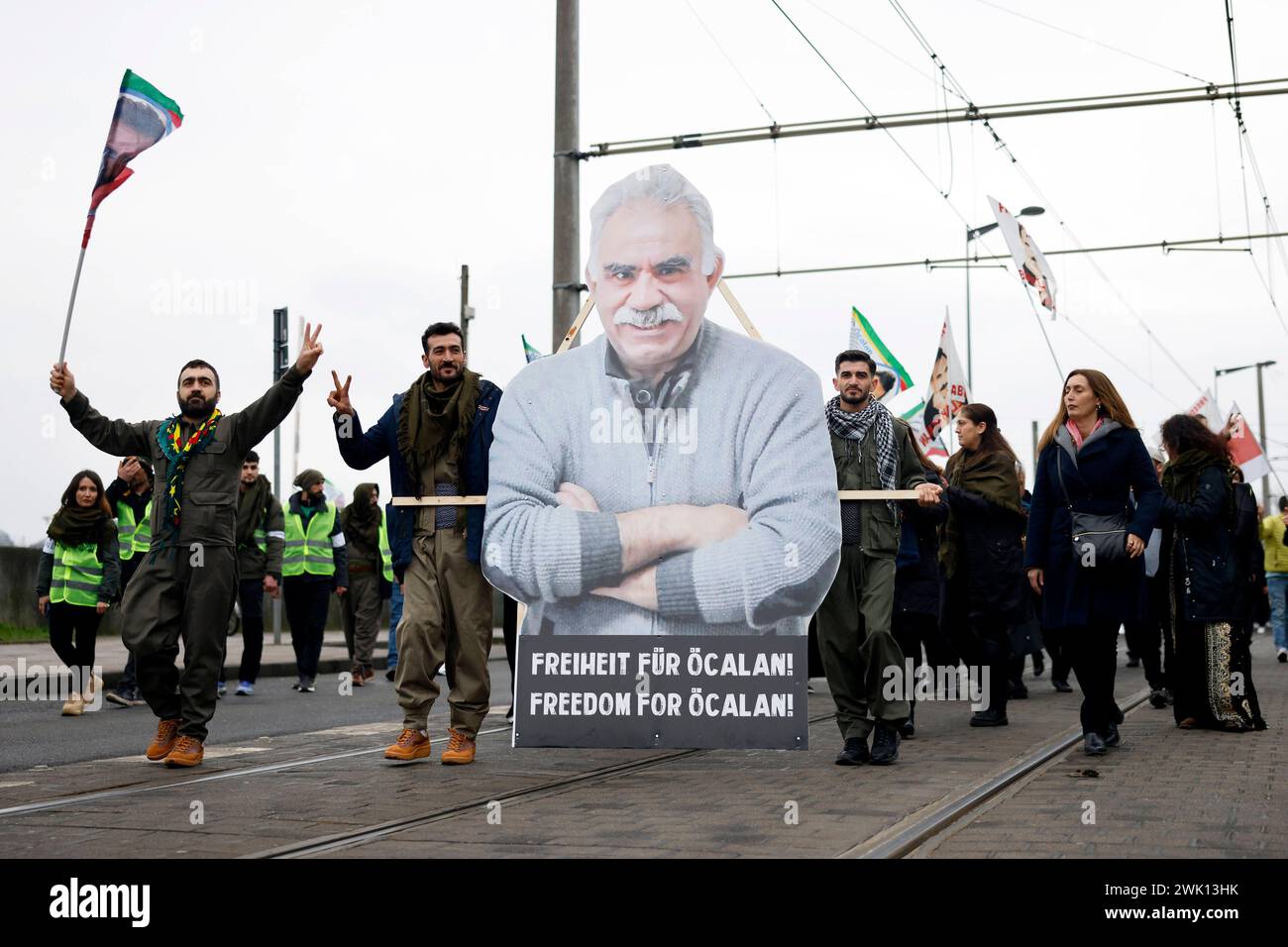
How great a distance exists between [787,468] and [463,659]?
1.84 m

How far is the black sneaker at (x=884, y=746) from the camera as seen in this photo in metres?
7.38

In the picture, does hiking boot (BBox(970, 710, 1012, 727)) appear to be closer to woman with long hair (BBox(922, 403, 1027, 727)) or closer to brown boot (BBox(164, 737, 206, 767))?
woman with long hair (BBox(922, 403, 1027, 727))

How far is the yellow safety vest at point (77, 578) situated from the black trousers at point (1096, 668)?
672 cm

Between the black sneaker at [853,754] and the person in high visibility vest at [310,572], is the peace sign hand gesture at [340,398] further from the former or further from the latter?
the person in high visibility vest at [310,572]

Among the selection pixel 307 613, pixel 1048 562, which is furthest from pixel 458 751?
pixel 307 613

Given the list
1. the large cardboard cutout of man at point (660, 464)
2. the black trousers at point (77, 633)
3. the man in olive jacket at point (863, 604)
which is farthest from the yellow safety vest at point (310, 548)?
the man in olive jacket at point (863, 604)

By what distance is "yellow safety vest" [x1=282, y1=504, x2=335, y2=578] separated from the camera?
13.6 meters

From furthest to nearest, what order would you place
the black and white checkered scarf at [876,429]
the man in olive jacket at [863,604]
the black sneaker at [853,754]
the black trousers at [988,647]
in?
the black trousers at [988,647], the black and white checkered scarf at [876,429], the man in olive jacket at [863,604], the black sneaker at [853,754]

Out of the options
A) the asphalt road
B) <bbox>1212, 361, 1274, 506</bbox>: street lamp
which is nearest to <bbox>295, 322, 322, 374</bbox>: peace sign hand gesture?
the asphalt road

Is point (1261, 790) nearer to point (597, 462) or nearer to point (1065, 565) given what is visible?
point (1065, 565)

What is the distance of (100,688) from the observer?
11.9 meters

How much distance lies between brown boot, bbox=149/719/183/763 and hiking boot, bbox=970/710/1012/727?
478 centimetres

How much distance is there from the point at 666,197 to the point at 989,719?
4.22 meters
